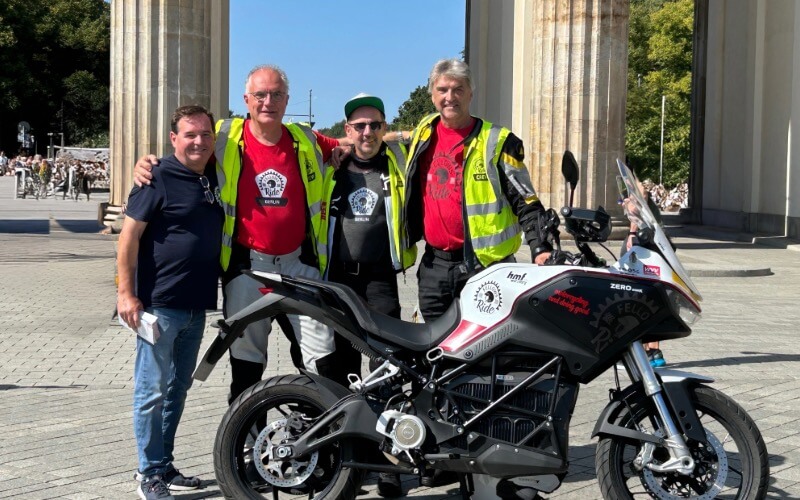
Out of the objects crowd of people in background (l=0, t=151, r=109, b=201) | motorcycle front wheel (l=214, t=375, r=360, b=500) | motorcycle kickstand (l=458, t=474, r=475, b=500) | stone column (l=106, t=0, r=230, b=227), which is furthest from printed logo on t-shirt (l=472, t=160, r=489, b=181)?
crowd of people in background (l=0, t=151, r=109, b=201)

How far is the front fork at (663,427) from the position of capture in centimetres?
448

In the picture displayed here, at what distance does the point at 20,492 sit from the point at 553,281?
2.40m

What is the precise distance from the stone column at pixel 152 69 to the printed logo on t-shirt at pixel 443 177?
13270 mm

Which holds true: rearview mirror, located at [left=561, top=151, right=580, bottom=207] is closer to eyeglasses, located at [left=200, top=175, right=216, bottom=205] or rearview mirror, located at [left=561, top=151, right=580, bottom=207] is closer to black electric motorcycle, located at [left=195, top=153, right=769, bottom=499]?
black electric motorcycle, located at [left=195, top=153, right=769, bottom=499]

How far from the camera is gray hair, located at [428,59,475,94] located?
538cm

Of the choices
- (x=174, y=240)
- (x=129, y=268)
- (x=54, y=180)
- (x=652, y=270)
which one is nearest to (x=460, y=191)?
(x=652, y=270)

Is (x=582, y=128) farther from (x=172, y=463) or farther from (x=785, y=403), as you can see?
(x=172, y=463)

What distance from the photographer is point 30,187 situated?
1626 inches

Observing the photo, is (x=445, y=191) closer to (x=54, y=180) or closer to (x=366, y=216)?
(x=366, y=216)

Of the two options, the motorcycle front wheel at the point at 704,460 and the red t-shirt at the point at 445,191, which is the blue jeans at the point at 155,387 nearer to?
the red t-shirt at the point at 445,191

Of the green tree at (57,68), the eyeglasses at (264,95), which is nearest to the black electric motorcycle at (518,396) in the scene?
the eyeglasses at (264,95)

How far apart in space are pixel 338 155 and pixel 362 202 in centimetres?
24

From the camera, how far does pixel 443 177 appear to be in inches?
213

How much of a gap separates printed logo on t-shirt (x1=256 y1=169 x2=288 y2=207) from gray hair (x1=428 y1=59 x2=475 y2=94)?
2.69 ft
